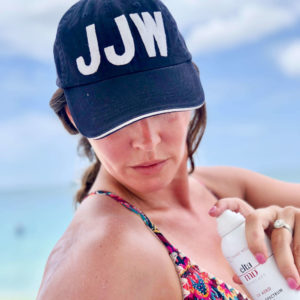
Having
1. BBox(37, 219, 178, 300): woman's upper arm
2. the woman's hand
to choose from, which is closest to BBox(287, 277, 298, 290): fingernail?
the woman's hand

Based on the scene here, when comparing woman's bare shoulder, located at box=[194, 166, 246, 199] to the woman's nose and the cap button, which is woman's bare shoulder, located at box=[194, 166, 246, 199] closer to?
the woman's nose

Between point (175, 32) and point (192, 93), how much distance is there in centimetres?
15

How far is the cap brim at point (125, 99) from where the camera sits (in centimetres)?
95

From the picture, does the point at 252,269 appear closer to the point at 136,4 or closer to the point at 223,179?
the point at 136,4

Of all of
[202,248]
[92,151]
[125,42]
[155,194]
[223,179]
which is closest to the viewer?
[125,42]

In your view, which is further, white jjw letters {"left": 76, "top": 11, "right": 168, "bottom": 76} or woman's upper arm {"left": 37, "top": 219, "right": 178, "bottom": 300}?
white jjw letters {"left": 76, "top": 11, "right": 168, "bottom": 76}

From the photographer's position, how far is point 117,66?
3.12 feet

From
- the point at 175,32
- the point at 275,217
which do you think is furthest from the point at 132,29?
the point at 275,217

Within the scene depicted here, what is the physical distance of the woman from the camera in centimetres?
88

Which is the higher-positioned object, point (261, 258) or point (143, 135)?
point (143, 135)

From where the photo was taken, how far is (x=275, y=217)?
1032mm

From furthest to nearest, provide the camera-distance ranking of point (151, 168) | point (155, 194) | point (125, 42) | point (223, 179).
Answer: point (223, 179) → point (155, 194) → point (151, 168) → point (125, 42)

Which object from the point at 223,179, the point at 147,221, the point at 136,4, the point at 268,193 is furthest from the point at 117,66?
the point at 268,193

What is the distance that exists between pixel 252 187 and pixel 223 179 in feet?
0.37
